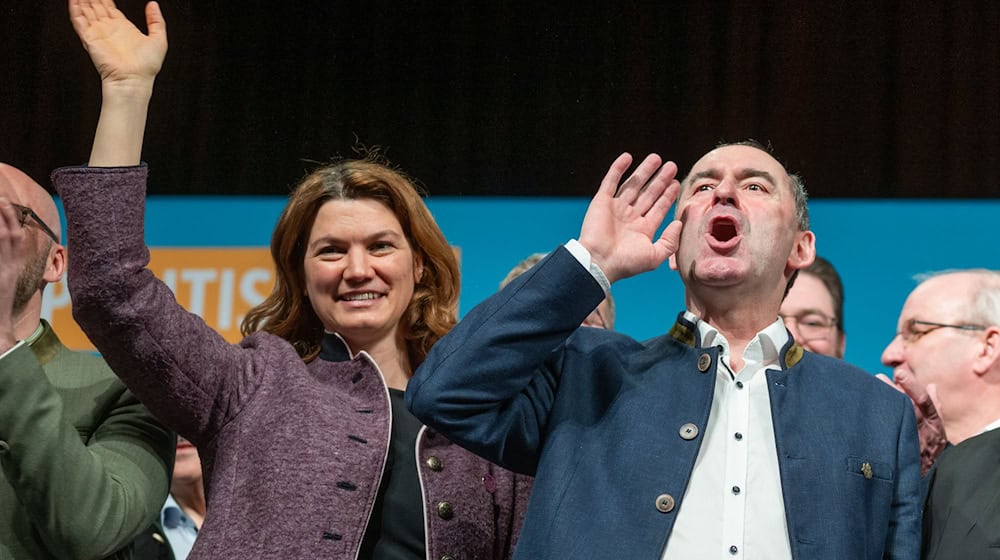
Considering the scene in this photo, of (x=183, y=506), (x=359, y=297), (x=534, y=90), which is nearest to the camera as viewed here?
(x=359, y=297)

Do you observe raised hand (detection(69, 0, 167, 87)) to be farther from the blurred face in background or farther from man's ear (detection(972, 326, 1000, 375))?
the blurred face in background

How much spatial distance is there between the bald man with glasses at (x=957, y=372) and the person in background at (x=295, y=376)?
870 millimetres

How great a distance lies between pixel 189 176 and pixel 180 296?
0.46m

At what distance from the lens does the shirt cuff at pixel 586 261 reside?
2.00 m

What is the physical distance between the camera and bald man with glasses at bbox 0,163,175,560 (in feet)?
6.59

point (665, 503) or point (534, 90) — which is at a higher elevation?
point (534, 90)

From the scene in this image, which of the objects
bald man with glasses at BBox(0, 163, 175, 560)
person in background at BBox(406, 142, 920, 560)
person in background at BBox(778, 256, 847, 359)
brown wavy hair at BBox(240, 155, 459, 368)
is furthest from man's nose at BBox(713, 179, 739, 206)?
person in background at BBox(778, 256, 847, 359)

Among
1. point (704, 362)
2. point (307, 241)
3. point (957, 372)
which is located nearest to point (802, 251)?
point (704, 362)

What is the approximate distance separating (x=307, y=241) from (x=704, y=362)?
0.92 metres

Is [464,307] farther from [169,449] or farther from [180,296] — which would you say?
[169,449]

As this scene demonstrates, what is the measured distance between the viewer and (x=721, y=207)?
2281 mm

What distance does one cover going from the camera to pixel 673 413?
205 cm

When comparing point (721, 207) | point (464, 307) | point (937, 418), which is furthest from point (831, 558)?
point (464, 307)

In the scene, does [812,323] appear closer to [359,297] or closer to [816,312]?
[816,312]
